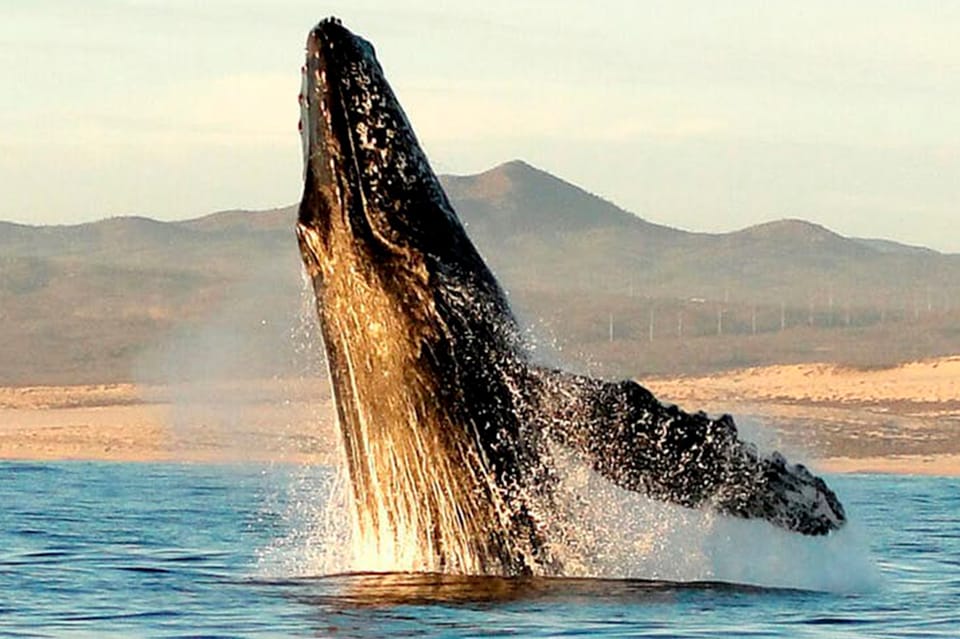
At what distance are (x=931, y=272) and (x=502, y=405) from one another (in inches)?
6163

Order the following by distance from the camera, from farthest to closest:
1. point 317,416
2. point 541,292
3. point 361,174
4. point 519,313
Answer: point 541,292 < point 317,416 < point 519,313 < point 361,174

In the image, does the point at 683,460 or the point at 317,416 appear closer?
the point at 683,460

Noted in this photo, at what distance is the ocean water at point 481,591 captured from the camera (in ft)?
48.7

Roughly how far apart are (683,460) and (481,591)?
169cm

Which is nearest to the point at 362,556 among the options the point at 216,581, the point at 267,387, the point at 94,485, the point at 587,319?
the point at 216,581

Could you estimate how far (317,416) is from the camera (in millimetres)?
62281

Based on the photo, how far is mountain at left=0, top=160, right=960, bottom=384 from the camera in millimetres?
84812

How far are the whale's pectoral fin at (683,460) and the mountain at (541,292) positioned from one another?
100 centimetres

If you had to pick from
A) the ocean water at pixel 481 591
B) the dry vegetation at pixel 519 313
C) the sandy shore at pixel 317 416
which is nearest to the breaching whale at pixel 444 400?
the ocean water at pixel 481 591

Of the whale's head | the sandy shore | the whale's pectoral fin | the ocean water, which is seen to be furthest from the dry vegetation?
the ocean water

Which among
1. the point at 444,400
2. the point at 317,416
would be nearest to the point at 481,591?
the point at 444,400

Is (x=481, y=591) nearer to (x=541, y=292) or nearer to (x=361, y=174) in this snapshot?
(x=361, y=174)

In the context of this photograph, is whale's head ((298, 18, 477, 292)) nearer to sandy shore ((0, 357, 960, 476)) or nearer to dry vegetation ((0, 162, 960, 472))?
dry vegetation ((0, 162, 960, 472))

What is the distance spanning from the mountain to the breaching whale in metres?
0.64
